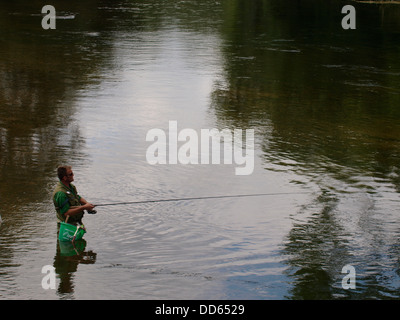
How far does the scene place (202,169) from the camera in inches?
522

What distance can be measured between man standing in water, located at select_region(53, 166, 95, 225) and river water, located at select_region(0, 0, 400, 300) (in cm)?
48

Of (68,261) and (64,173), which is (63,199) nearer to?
(64,173)

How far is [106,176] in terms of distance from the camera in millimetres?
12578

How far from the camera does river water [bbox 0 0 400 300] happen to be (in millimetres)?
8867

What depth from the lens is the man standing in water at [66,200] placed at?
9.14 metres

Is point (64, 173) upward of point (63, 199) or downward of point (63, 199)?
upward

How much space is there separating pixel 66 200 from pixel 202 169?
14.7ft
